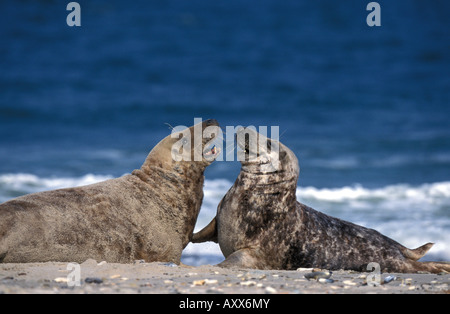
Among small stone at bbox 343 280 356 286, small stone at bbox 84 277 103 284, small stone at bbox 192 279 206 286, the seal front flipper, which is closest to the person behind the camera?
small stone at bbox 84 277 103 284

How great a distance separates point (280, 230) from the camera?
9062 millimetres

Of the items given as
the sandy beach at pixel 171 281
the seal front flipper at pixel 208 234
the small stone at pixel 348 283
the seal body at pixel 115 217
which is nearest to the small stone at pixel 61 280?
the sandy beach at pixel 171 281

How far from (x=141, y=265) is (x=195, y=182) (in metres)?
2.03

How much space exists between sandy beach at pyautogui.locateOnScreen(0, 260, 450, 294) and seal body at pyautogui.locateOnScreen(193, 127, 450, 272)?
4.96ft

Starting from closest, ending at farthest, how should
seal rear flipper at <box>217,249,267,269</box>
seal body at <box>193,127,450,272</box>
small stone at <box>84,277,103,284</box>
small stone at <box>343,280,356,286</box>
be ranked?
small stone at <box>84,277,103,284</box>, small stone at <box>343,280,356,286</box>, seal rear flipper at <box>217,249,267,269</box>, seal body at <box>193,127,450,272</box>

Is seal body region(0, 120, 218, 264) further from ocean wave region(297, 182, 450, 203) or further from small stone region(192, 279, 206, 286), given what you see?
ocean wave region(297, 182, 450, 203)

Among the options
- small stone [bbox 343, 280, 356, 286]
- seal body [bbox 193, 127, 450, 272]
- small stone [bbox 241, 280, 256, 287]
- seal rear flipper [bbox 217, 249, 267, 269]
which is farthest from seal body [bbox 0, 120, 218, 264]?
small stone [bbox 343, 280, 356, 286]

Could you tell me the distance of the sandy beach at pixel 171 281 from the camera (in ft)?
18.5

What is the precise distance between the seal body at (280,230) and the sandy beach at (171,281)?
1513 millimetres

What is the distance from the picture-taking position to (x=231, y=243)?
9094mm

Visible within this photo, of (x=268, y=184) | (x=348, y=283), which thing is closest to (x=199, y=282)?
(x=348, y=283)

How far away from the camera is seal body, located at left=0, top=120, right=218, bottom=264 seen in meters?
7.36

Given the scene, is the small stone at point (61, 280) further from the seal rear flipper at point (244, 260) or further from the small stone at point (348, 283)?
the small stone at point (348, 283)

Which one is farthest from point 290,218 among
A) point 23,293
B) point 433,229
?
point 433,229
